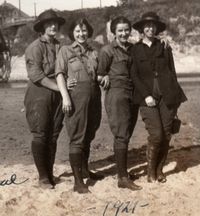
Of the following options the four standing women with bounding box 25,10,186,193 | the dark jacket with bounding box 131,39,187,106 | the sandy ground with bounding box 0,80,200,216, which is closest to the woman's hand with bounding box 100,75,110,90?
the four standing women with bounding box 25,10,186,193

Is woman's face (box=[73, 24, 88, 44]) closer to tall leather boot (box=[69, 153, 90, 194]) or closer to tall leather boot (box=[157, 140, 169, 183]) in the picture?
tall leather boot (box=[69, 153, 90, 194])

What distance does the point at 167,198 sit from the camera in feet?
17.8

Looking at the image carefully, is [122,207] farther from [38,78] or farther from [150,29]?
[150,29]

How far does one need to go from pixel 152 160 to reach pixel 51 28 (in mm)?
2067

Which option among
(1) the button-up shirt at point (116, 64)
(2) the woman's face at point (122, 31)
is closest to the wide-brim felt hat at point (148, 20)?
(2) the woman's face at point (122, 31)

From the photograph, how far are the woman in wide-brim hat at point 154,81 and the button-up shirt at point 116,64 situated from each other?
0.10 m

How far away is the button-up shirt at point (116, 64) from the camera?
571cm

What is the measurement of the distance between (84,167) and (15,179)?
936mm

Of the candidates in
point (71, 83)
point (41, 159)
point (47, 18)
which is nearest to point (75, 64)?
point (71, 83)

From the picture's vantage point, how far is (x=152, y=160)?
6.08 meters

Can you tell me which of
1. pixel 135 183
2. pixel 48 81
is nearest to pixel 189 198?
pixel 135 183

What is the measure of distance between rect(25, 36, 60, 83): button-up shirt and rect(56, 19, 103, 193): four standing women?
19 centimetres

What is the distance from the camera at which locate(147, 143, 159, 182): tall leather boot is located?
6.00 metres

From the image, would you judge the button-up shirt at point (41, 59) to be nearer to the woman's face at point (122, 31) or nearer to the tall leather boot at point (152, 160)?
the woman's face at point (122, 31)
